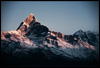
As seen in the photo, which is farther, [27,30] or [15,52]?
[27,30]

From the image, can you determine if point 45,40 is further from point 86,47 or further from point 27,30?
point 86,47

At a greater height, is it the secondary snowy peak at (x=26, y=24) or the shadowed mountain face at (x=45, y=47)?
the secondary snowy peak at (x=26, y=24)

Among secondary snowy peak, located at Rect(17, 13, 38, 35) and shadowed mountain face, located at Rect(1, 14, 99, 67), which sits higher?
secondary snowy peak, located at Rect(17, 13, 38, 35)

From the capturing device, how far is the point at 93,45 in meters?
191

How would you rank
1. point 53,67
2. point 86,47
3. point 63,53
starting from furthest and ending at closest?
point 86,47 → point 63,53 → point 53,67

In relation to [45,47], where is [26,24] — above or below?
above

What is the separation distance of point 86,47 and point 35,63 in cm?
5736

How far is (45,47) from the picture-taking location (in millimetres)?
165625

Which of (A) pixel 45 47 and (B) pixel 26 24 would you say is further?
(B) pixel 26 24

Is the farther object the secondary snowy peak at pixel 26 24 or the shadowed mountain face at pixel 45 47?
the secondary snowy peak at pixel 26 24

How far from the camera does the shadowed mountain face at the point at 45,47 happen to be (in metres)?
157

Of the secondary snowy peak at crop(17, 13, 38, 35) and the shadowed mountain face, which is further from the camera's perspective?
the secondary snowy peak at crop(17, 13, 38, 35)

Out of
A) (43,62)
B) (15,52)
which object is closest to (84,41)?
(43,62)

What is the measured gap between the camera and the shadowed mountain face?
514ft
